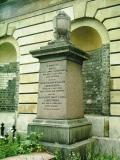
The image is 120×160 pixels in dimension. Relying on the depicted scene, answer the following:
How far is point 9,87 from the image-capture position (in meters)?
13.7

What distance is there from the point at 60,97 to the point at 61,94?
83 millimetres

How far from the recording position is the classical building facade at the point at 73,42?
32.2 ft

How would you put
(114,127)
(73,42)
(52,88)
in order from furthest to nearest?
1. (73,42)
2. (114,127)
3. (52,88)

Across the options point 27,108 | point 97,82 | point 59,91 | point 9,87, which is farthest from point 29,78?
point 59,91

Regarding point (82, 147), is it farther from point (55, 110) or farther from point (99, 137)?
point (99, 137)

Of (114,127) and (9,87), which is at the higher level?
(9,87)

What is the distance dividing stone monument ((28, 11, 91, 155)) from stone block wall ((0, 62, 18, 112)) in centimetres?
550

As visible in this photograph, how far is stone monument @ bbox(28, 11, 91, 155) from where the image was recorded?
7199 mm

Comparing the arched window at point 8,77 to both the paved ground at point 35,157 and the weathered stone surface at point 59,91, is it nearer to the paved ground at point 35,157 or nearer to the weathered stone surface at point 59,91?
the weathered stone surface at point 59,91

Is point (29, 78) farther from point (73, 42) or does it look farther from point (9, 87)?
point (73, 42)

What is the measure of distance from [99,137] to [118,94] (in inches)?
61.0

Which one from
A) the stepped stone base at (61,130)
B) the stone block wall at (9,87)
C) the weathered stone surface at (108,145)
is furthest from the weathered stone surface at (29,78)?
the stepped stone base at (61,130)

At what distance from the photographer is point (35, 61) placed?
1227 centimetres

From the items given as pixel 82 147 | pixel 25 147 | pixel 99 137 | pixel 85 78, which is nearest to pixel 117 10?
pixel 85 78
